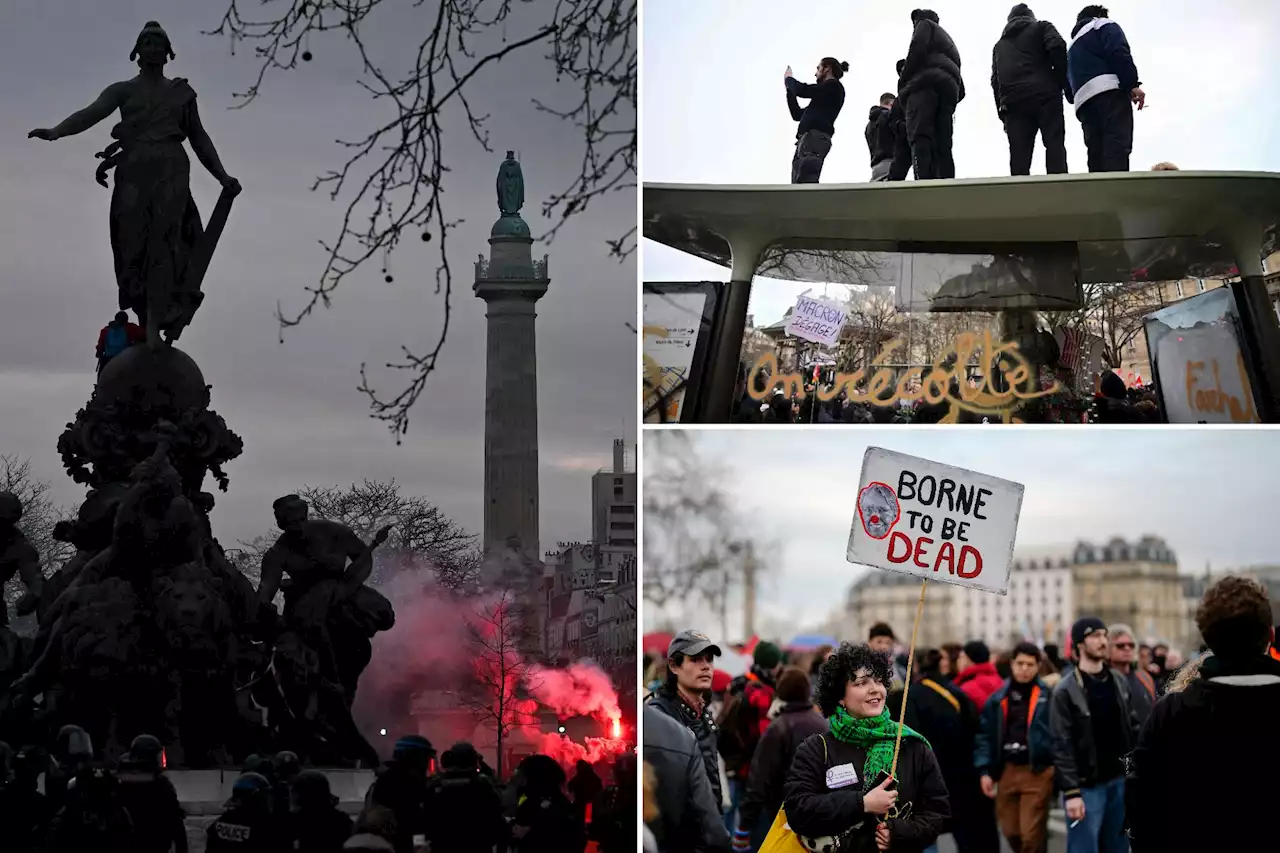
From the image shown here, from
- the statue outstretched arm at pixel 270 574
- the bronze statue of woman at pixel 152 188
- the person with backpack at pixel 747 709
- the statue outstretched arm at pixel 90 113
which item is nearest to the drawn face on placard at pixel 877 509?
the person with backpack at pixel 747 709

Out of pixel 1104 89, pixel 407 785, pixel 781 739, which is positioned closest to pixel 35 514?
pixel 407 785

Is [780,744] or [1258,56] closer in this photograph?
[780,744]

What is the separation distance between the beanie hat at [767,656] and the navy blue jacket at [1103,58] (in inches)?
102

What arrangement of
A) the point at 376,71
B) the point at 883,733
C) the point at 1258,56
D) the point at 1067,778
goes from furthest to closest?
the point at 376,71 < the point at 1258,56 < the point at 1067,778 < the point at 883,733

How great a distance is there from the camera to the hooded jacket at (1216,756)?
4.85 metres

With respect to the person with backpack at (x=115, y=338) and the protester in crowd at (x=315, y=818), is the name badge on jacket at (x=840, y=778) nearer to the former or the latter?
the protester in crowd at (x=315, y=818)

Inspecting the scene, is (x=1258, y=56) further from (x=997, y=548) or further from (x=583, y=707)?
(x=583, y=707)

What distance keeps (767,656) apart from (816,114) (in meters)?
2.30

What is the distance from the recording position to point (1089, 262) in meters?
7.12

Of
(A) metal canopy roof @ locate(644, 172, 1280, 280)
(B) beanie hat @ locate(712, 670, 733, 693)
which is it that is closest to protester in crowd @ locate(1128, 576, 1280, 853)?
(B) beanie hat @ locate(712, 670, 733, 693)

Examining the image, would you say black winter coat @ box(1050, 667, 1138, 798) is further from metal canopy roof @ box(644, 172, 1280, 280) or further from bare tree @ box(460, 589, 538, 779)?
bare tree @ box(460, 589, 538, 779)

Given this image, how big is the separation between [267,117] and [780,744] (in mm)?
3701

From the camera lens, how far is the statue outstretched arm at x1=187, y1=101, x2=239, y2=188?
7738 millimetres

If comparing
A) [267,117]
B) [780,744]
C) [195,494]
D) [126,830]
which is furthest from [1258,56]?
[126,830]
